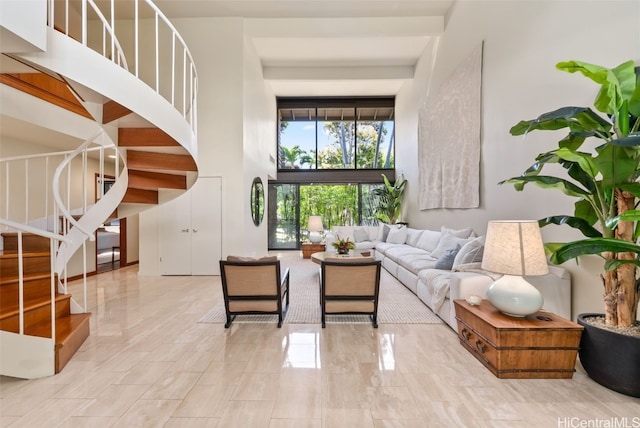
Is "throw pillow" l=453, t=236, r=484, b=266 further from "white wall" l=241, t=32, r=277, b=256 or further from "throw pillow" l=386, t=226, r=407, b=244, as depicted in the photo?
"white wall" l=241, t=32, r=277, b=256

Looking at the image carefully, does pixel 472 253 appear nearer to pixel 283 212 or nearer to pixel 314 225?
pixel 314 225

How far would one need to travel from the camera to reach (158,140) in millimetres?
2936

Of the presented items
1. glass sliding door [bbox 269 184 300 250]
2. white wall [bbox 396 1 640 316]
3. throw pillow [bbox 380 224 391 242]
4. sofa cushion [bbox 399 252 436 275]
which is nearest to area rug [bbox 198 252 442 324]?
sofa cushion [bbox 399 252 436 275]

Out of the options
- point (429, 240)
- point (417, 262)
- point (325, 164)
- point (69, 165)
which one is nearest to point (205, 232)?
point (69, 165)

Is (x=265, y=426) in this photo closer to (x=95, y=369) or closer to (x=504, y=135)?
(x=95, y=369)

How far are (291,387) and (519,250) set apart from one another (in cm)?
191

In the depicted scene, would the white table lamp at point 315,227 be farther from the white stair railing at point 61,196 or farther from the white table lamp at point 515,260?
the white table lamp at point 515,260

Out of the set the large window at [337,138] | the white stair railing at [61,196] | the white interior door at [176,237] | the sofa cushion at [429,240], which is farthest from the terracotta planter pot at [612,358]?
the large window at [337,138]

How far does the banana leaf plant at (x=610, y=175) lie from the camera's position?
168 cm

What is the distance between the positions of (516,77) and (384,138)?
19.5 feet

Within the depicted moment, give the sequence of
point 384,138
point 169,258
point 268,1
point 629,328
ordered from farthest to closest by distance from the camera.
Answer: point 384,138 → point 169,258 → point 268,1 → point 629,328

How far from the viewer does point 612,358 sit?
1845mm

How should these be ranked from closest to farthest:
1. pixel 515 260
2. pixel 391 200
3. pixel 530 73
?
pixel 515 260 → pixel 530 73 → pixel 391 200

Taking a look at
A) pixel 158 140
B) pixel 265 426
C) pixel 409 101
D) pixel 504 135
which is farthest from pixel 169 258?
pixel 409 101
